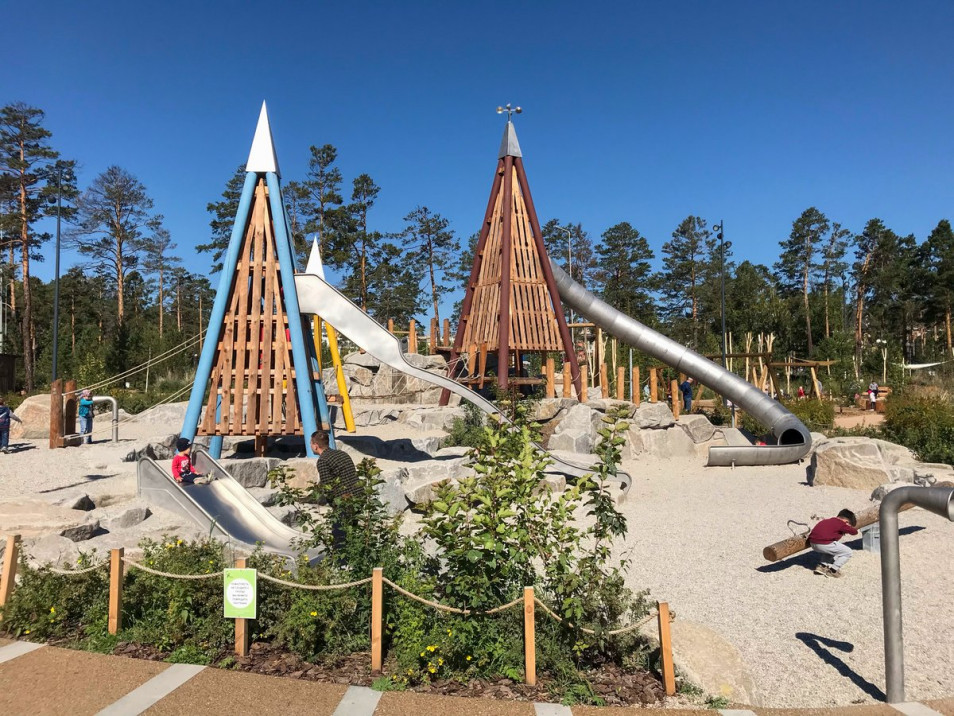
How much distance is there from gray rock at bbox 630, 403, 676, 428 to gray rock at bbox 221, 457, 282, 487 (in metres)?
9.09

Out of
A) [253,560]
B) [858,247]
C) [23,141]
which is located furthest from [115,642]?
[858,247]

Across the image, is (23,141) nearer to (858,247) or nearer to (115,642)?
(115,642)

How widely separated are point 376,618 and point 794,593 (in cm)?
437

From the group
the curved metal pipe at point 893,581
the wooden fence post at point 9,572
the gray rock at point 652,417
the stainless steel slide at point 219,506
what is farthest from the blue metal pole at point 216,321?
the gray rock at point 652,417

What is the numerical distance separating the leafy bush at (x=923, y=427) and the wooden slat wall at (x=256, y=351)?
13035 millimetres

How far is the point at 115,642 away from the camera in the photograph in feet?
15.8

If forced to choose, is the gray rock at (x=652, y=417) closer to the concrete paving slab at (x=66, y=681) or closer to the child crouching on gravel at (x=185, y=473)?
the child crouching on gravel at (x=185, y=473)

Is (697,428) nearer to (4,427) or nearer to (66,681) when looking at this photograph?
(4,427)

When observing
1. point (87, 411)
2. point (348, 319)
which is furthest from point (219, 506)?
point (87, 411)

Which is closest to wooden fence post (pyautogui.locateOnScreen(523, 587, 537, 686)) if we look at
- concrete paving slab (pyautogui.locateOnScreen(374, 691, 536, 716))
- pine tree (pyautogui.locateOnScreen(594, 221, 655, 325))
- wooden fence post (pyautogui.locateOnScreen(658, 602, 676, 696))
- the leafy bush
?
concrete paving slab (pyautogui.locateOnScreen(374, 691, 536, 716))

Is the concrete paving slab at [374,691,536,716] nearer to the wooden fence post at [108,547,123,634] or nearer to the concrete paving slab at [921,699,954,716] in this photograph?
the wooden fence post at [108,547,123,634]

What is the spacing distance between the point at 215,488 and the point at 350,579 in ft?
14.5

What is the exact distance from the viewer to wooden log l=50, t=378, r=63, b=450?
44.5 feet

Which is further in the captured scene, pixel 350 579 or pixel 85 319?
pixel 85 319
